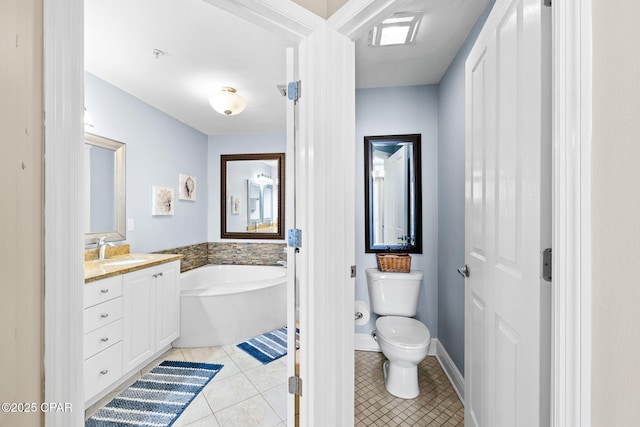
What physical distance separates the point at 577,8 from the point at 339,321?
1.16 metres

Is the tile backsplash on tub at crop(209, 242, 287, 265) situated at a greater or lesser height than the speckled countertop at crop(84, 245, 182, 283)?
lesser

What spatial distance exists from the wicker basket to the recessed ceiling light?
63.4 inches

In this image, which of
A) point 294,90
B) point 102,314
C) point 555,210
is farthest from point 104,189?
point 555,210

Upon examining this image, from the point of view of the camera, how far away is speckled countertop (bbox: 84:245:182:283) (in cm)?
184

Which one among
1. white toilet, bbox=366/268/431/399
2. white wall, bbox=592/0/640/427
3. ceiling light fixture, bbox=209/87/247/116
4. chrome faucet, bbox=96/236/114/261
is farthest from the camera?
ceiling light fixture, bbox=209/87/247/116

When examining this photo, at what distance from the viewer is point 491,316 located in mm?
1035

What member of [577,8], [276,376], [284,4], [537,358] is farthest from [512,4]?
[276,376]

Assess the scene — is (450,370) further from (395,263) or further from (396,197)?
(396,197)

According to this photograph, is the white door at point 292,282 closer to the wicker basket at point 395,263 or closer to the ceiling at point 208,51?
the ceiling at point 208,51

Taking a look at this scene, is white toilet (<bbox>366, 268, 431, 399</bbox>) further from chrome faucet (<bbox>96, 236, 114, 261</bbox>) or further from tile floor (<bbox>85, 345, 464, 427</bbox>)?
chrome faucet (<bbox>96, 236, 114, 261</bbox>)

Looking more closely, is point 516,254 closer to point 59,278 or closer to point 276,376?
point 59,278

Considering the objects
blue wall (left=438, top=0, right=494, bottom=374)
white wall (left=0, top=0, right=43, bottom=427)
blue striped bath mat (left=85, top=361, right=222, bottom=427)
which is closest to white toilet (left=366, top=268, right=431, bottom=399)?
blue wall (left=438, top=0, right=494, bottom=374)

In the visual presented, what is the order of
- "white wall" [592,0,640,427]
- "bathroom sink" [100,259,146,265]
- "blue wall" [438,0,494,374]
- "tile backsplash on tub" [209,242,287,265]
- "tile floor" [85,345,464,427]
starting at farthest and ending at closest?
"tile backsplash on tub" [209,242,287,265] → "bathroom sink" [100,259,146,265] → "blue wall" [438,0,494,374] → "tile floor" [85,345,464,427] → "white wall" [592,0,640,427]

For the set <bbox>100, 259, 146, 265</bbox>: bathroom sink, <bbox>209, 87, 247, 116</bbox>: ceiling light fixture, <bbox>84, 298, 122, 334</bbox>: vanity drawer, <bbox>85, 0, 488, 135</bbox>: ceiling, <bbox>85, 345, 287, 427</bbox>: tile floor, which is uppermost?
<bbox>85, 0, 488, 135</bbox>: ceiling
